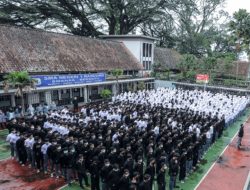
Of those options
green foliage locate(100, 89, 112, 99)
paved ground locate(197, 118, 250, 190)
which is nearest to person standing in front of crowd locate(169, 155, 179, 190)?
paved ground locate(197, 118, 250, 190)

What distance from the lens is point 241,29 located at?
39000mm

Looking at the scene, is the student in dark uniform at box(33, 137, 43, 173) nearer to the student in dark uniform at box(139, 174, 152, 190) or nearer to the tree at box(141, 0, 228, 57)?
the student in dark uniform at box(139, 174, 152, 190)

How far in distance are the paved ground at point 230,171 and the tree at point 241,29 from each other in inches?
962

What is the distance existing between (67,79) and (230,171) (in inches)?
667

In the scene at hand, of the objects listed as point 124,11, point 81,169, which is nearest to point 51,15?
point 124,11

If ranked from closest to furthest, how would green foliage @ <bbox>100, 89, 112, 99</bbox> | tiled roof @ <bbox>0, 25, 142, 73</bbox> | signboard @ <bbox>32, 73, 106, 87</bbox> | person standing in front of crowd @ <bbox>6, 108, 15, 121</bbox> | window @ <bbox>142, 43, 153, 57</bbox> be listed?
person standing in front of crowd @ <bbox>6, 108, 15, 121</bbox> < signboard @ <bbox>32, 73, 106, 87</bbox> < tiled roof @ <bbox>0, 25, 142, 73</bbox> < green foliage @ <bbox>100, 89, 112, 99</bbox> < window @ <bbox>142, 43, 153, 57</bbox>

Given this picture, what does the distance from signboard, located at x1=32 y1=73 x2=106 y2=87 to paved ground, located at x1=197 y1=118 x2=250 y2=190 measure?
1518 centimetres

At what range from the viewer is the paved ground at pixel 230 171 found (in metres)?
13.2

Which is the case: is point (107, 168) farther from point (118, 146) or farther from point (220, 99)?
point (220, 99)

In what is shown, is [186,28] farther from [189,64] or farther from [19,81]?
[19,81]

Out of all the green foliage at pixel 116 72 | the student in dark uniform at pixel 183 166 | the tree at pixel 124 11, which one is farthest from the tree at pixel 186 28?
the student in dark uniform at pixel 183 166

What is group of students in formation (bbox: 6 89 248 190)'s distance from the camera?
11.6 meters

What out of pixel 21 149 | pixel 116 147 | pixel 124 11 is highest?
pixel 124 11

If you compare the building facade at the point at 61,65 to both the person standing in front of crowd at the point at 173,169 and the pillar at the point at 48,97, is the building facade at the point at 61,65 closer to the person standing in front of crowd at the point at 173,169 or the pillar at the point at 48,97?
the pillar at the point at 48,97
